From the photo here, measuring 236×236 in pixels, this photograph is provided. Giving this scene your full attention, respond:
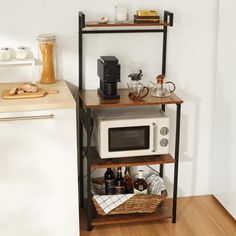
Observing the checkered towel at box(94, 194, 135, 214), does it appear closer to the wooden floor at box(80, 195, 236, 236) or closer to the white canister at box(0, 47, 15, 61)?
the wooden floor at box(80, 195, 236, 236)

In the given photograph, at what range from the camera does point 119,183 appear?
3.46 metres

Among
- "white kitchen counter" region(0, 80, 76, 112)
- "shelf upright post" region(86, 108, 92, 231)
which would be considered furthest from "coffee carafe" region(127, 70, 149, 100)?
"white kitchen counter" region(0, 80, 76, 112)

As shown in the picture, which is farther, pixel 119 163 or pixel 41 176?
pixel 119 163

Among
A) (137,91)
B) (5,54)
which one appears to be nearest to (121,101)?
(137,91)

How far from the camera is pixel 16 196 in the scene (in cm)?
299

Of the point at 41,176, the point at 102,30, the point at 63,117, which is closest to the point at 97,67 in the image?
the point at 102,30

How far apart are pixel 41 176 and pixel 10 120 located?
1.25 ft

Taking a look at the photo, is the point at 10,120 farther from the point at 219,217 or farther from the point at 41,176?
the point at 219,217

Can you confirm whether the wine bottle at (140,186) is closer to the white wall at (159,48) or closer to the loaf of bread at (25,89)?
the white wall at (159,48)

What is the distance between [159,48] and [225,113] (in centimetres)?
62

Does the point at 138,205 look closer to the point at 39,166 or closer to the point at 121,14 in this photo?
the point at 39,166

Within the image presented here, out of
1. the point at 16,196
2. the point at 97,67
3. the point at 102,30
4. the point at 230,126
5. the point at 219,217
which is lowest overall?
the point at 219,217

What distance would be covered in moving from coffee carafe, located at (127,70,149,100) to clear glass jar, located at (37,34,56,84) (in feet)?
1.62

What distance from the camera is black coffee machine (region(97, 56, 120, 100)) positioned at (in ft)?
10.3
